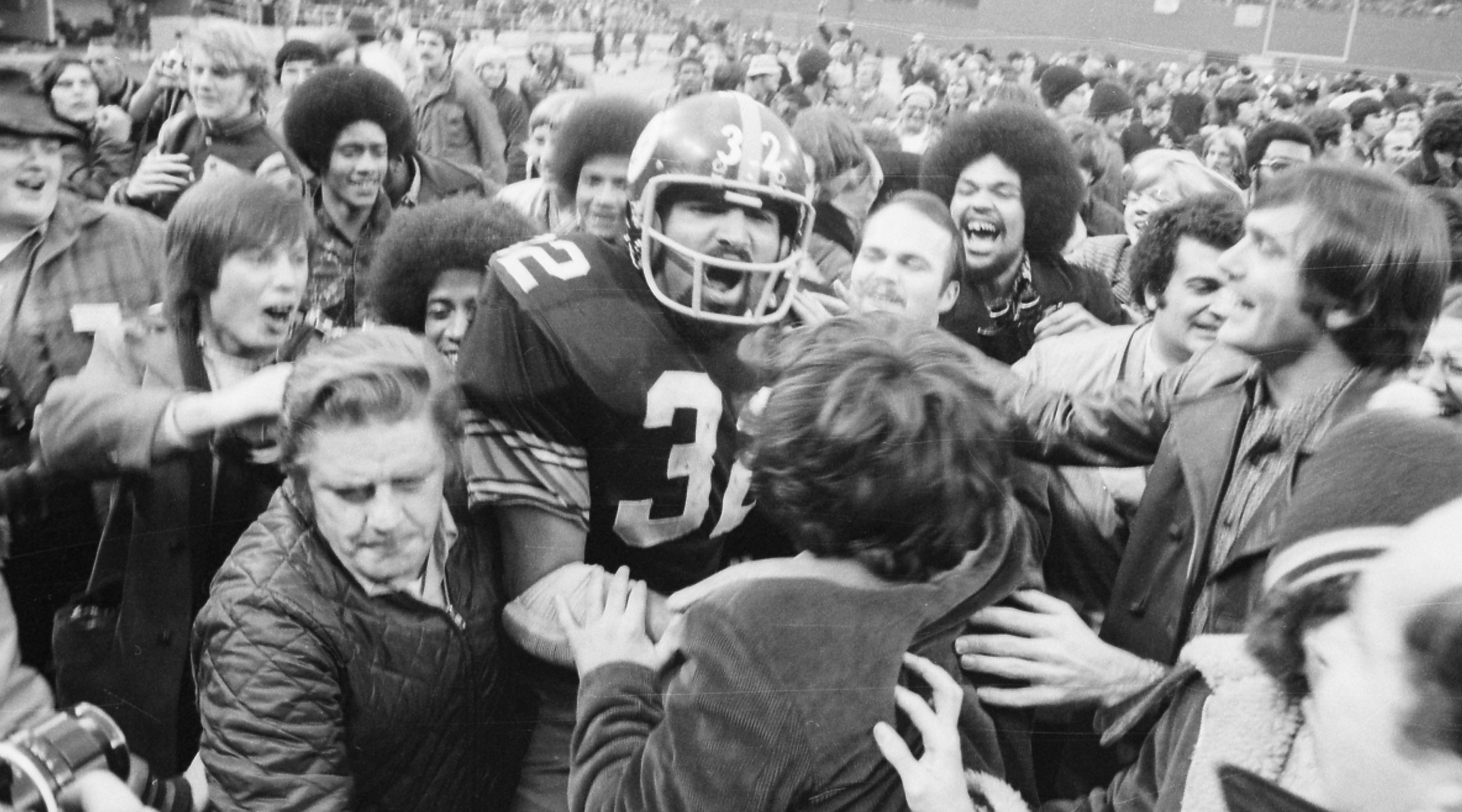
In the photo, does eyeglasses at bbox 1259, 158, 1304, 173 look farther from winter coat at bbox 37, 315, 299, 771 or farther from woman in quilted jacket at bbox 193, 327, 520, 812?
winter coat at bbox 37, 315, 299, 771

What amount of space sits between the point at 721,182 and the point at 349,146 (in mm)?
1195

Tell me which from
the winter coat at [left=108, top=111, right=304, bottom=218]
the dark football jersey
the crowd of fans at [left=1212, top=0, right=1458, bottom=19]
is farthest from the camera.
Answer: the winter coat at [left=108, top=111, right=304, bottom=218]

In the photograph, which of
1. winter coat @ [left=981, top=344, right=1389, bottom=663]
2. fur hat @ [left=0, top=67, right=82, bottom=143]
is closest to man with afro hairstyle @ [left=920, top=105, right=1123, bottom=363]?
winter coat @ [left=981, top=344, right=1389, bottom=663]

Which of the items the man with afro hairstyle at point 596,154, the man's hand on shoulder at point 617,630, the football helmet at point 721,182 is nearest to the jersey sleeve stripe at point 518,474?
the man's hand on shoulder at point 617,630

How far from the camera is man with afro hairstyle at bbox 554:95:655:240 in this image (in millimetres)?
2111

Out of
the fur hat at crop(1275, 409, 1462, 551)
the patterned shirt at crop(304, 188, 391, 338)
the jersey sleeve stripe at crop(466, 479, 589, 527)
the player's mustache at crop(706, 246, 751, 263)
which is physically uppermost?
the player's mustache at crop(706, 246, 751, 263)

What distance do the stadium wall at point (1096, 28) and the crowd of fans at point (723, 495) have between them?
0.16 feet

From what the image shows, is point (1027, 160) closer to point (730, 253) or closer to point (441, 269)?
point (730, 253)

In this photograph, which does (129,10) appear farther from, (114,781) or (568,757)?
(568,757)

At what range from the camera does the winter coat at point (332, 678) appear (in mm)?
1274

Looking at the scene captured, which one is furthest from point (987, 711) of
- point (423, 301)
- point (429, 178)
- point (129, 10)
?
point (429, 178)

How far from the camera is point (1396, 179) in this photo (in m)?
1.29

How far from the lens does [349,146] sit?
227 cm

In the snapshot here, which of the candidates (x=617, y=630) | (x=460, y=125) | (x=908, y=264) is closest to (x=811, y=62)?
(x=908, y=264)
